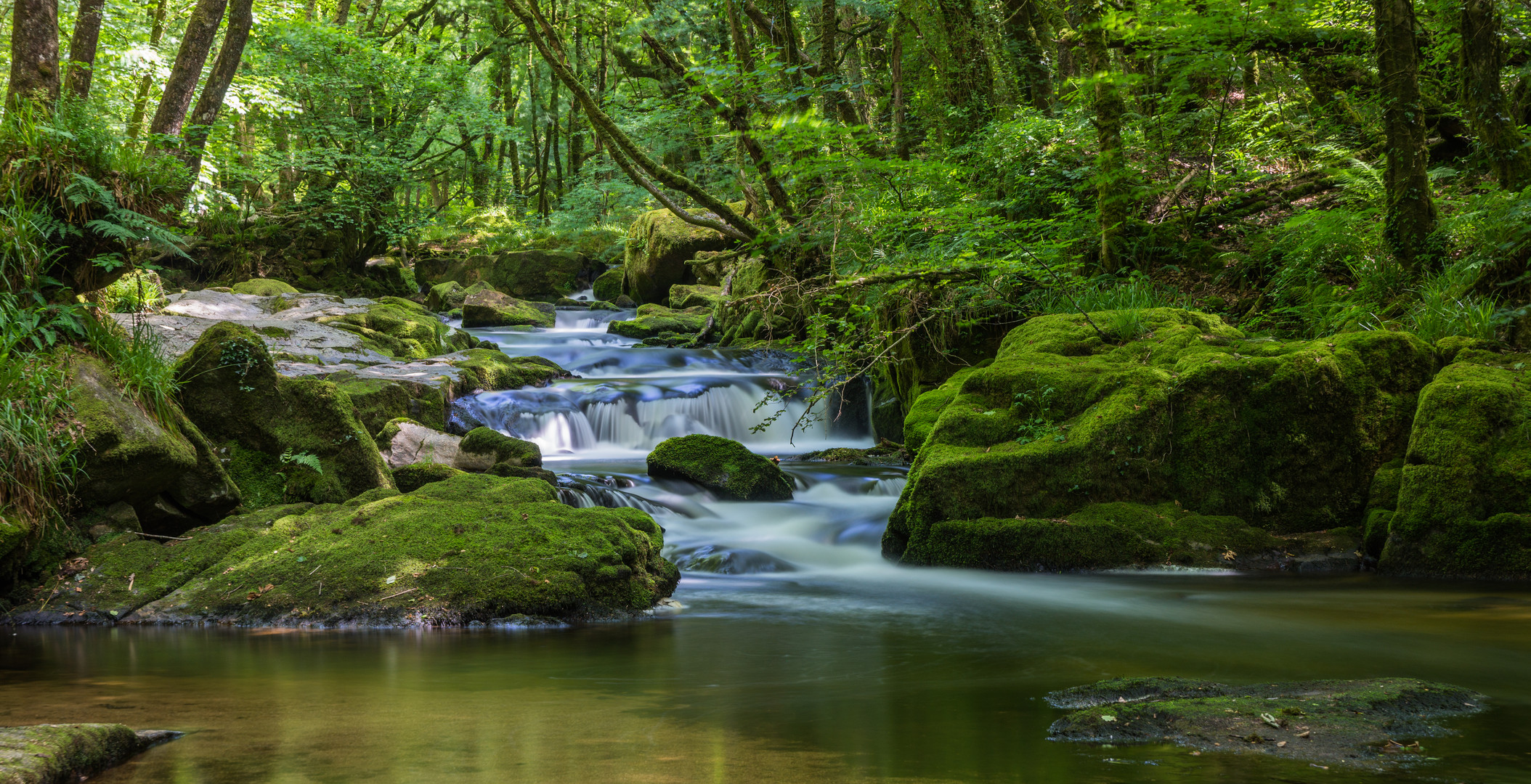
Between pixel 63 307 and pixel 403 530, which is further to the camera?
pixel 63 307

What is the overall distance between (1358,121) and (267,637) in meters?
12.8

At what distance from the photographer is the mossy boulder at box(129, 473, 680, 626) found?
201 inches

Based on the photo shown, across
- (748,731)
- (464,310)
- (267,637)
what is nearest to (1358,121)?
(748,731)

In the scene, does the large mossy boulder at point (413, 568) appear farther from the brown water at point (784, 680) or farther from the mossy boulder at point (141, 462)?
the mossy boulder at point (141, 462)

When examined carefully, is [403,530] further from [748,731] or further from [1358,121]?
[1358,121]

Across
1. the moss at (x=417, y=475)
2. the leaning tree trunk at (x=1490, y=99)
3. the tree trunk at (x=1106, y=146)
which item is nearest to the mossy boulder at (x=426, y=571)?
the moss at (x=417, y=475)

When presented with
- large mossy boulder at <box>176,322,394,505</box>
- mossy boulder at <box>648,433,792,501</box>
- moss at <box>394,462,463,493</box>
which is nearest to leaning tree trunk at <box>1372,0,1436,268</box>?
mossy boulder at <box>648,433,792,501</box>

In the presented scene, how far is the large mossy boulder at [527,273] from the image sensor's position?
24328mm

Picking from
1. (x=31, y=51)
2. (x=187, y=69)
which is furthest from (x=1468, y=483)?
(x=31, y=51)

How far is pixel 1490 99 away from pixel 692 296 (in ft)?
48.5

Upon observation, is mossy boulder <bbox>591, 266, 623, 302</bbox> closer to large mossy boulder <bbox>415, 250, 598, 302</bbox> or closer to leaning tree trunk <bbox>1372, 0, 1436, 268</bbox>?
large mossy boulder <bbox>415, 250, 598, 302</bbox>

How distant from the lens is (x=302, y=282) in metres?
21.1

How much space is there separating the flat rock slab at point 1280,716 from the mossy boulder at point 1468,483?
3.17 m

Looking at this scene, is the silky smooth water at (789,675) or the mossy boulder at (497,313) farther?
the mossy boulder at (497,313)
